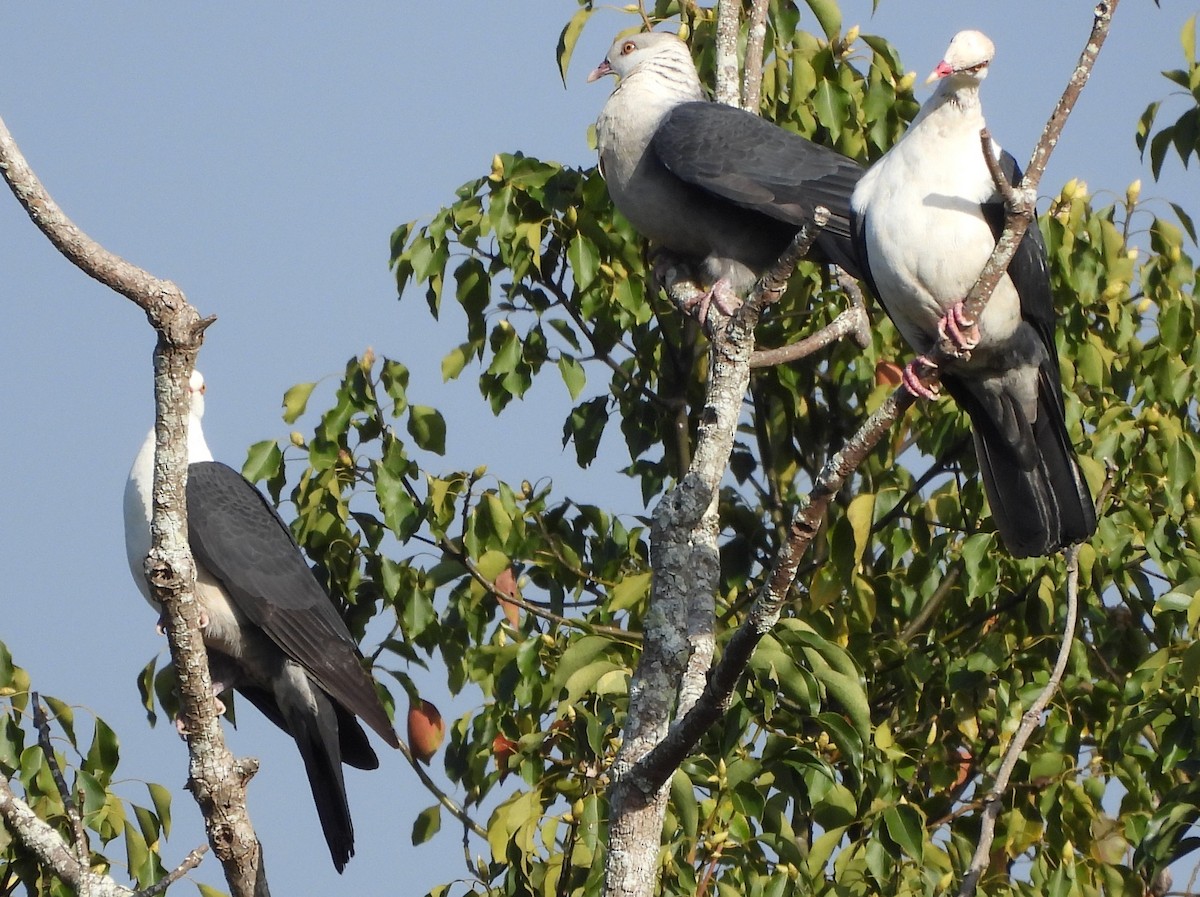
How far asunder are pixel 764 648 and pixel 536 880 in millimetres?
752

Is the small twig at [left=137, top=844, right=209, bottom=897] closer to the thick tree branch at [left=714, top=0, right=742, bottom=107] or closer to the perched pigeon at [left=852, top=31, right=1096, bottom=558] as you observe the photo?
the perched pigeon at [left=852, top=31, right=1096, bottom=558]

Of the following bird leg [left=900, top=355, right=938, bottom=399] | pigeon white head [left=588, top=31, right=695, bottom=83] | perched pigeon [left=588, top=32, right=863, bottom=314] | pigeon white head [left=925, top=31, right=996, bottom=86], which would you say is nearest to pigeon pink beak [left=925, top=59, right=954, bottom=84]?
pigeon white head [left=925, top=31, right=996, bottom=86]

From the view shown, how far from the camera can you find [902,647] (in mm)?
4227

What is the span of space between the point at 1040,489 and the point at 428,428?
1584mm

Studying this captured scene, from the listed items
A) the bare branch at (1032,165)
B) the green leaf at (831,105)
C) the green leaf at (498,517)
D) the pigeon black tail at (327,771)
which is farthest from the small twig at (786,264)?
the pigeon black tail at (327,771)

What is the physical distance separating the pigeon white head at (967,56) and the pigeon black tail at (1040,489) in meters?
0.79

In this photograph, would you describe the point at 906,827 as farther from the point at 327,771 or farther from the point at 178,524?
the point at 327,771

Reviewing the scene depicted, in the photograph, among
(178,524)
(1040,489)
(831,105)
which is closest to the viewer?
Answer: (178,524)

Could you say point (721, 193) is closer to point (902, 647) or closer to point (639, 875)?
point (902, 647)

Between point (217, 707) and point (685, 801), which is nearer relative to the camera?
point (685, 801)

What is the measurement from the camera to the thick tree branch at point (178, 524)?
9.26ft

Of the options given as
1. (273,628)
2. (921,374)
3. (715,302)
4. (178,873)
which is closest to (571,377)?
(715,302)

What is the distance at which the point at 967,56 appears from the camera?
3490 millimetres

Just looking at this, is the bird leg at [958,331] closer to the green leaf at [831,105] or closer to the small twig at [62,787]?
the green leaf at [831,105]
